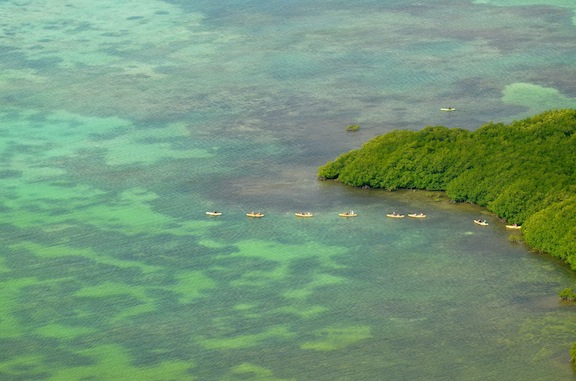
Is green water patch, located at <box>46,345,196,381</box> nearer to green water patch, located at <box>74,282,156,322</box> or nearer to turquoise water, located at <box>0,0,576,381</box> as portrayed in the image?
turquoise water, located at <box>0,0,576,381</box>

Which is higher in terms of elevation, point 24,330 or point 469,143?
point 469,143

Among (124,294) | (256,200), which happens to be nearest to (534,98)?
(256,200)

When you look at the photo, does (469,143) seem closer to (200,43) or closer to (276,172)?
(276,172)

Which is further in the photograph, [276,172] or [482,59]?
[482,59]

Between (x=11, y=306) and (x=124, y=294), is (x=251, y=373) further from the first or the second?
(x=11, y=306)

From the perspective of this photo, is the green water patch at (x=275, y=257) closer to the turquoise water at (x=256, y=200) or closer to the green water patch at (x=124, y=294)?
the turquoise water at (x=256, y=200)

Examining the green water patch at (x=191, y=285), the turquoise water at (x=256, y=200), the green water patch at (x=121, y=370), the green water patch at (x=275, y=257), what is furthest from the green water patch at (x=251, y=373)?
the green water patch at (x=275, y=257)

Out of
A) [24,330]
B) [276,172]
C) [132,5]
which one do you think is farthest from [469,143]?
[132,5]
